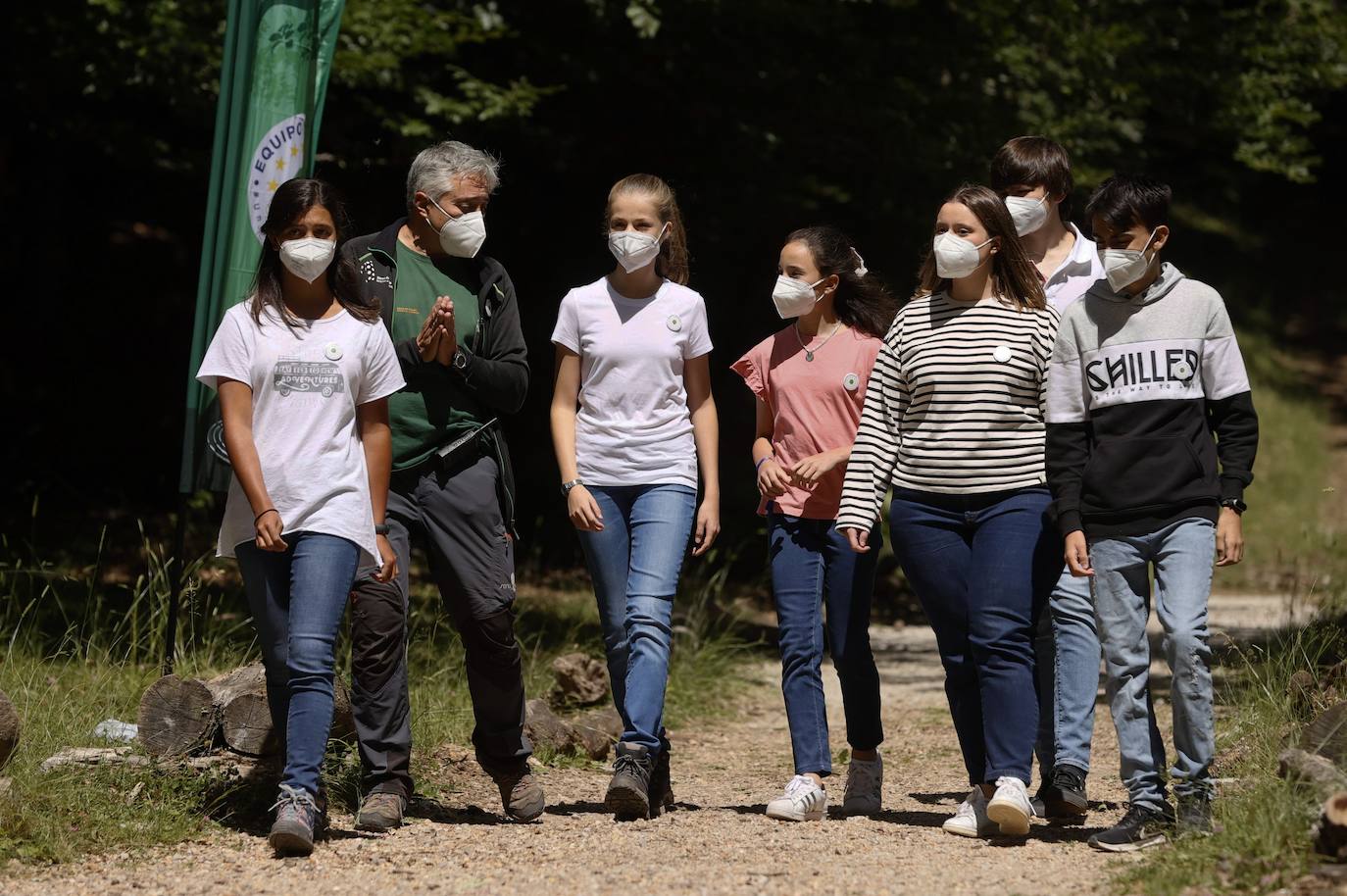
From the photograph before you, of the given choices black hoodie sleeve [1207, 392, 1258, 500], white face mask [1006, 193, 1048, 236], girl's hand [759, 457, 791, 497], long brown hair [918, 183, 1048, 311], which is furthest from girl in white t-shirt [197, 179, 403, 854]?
black hoodie sleeve [1207, 392, 1258, 500]

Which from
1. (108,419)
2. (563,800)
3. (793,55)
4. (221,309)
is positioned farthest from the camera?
(108,419)

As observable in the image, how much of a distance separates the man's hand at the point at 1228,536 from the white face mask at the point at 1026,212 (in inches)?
51.0

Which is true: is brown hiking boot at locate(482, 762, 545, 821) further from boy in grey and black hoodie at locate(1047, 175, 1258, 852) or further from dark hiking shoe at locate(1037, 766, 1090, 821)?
boy in grey and black hoodie at locate(1047, 175, 1258, 852)

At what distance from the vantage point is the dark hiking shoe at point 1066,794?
4863mm

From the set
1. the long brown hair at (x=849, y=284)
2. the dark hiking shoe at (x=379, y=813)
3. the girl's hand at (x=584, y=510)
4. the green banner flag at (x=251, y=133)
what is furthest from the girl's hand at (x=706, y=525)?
the green banner flag at (x=251, y=133)

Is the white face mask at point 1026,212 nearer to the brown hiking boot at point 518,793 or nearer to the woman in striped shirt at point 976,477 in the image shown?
the woman in striped shirt at point 976,477

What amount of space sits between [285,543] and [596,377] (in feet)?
3.85

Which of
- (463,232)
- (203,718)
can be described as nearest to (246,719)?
(203,718)

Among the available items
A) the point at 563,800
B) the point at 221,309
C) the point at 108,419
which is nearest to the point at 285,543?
the point at 563,800

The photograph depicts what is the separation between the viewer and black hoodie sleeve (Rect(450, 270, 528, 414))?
16.5 feet

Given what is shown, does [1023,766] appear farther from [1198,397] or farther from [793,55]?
[793,55]

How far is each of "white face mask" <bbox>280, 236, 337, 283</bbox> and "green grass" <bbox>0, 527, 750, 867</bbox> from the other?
1672mm

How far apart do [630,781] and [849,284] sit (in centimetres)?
177

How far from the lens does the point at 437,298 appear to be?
497 centimetres
